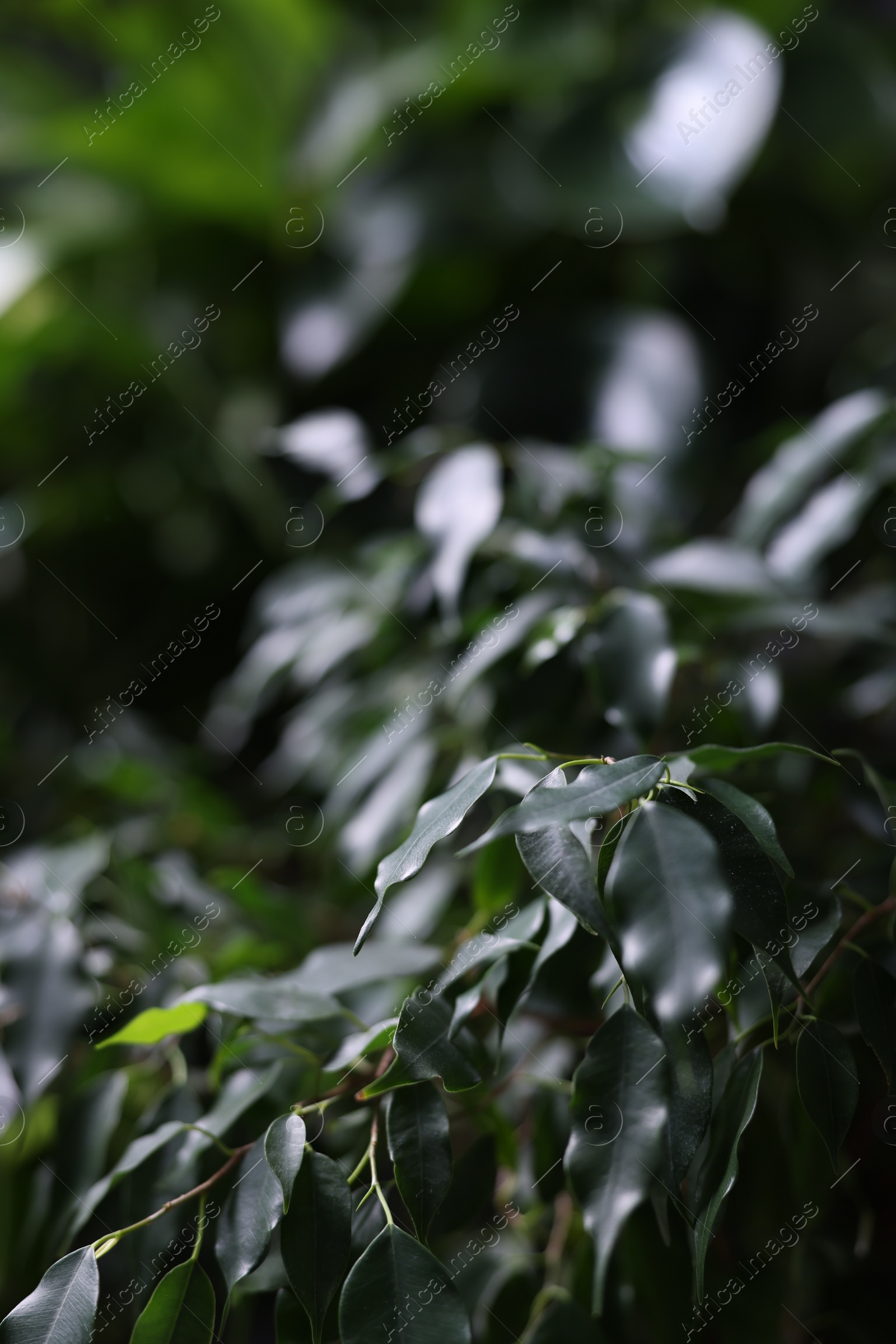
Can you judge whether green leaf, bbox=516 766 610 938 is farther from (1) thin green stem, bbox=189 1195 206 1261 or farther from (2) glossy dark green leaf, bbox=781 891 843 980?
(1) thin green stem, bbox=189 1195 206 1261

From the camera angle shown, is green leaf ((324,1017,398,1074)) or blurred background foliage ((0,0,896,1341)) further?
blurred background foliage ((0,0,896,1341))

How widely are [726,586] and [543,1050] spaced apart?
0.96ft

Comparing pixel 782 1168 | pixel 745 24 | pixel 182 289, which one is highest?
pixel 182 289

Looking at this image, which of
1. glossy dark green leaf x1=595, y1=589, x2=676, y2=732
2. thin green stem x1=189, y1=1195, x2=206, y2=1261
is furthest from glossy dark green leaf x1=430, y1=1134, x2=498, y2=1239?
glossy dark green leaf x1=595, y1=589, x2=676, y2=732

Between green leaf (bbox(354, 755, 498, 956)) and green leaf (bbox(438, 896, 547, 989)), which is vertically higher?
green leaf (bbox(354, 755, 498, 956))

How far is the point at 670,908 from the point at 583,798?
46mm

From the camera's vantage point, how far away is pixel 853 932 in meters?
0.39

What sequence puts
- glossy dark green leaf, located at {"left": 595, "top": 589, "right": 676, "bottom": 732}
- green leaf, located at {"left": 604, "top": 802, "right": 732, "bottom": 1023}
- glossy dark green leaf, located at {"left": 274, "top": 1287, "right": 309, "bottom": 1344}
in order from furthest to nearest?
glossy dark green leaf, located at {"left": 595, "top": 589, "right": 676, "bottom": 732} → glossy dark green leaf, located at {"left": 274, "top": 1287, "right": 309, "bottom": 1344} → green leaf, located at {"left": 604, "top": 802, "right": 732, "bottom": 1023}

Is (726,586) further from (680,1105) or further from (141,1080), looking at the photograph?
(141,1080)

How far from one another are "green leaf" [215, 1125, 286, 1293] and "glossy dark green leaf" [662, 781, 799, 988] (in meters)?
0.18

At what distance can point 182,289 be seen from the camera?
1225 mm

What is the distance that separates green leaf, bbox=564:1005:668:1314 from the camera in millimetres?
283

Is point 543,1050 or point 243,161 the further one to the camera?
point 243,161

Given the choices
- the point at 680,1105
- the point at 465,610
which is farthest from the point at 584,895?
the point at 465,610
